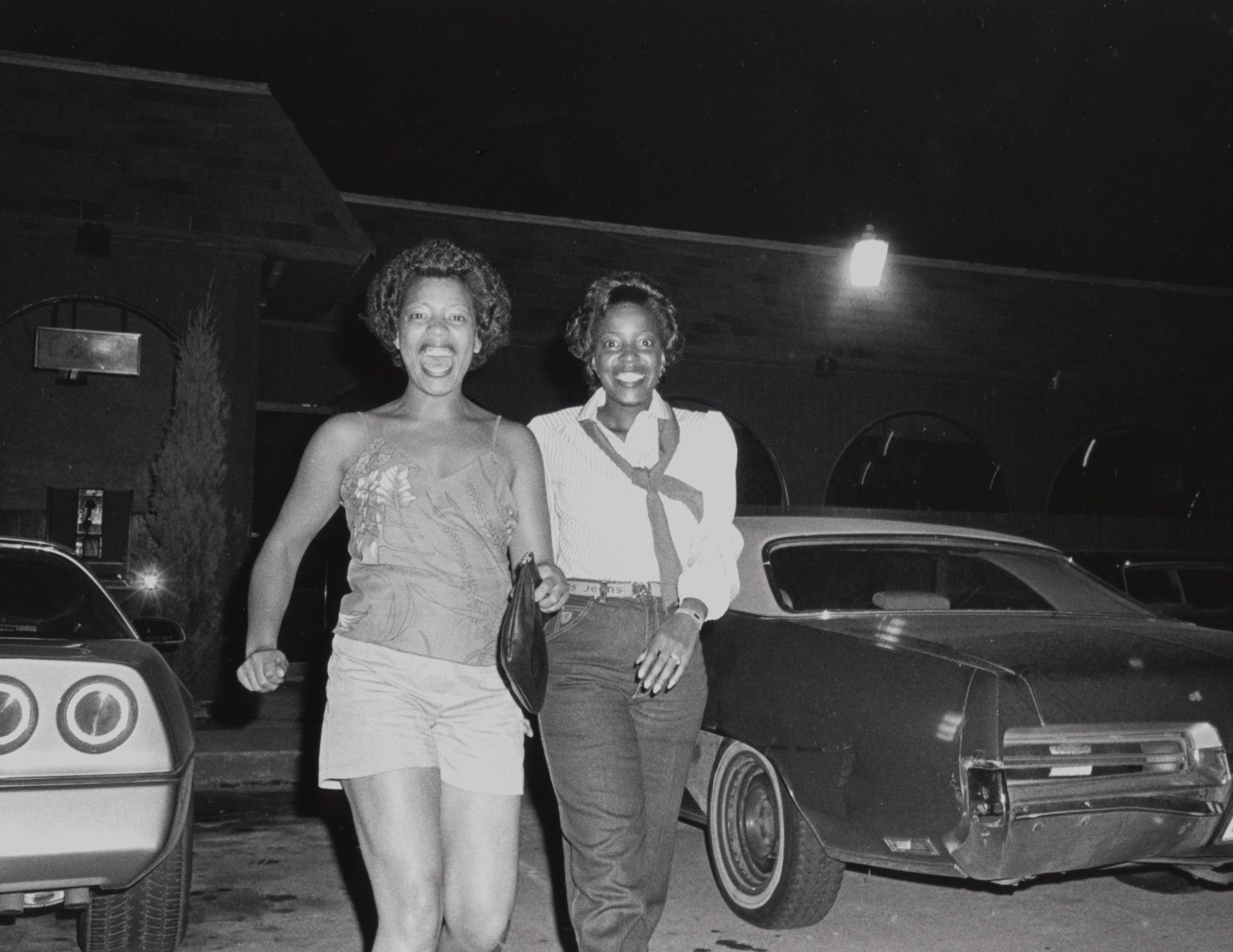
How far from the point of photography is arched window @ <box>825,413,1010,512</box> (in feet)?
48.8

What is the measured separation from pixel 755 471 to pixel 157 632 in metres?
10.8

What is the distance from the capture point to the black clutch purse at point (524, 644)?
8.14 feet

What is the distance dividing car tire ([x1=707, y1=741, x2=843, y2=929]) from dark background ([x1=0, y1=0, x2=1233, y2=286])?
18.7ft

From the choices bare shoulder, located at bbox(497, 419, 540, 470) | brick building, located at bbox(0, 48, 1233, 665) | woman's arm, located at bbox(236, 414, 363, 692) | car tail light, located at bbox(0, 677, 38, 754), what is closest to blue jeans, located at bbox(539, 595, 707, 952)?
bare shoulder, located at bbox(497, 419, 540, 470)

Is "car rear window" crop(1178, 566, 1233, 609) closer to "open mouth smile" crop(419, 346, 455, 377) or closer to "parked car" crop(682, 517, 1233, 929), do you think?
"parked car" crop(682, 517, 1233, 929)

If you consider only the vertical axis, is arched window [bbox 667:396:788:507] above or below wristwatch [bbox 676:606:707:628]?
above

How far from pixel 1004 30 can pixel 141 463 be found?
7484mm

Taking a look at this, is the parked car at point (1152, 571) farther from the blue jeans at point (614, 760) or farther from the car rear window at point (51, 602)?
the car rear window at point (51, 602)

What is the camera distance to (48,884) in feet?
10.2

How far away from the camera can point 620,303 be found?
126 inches

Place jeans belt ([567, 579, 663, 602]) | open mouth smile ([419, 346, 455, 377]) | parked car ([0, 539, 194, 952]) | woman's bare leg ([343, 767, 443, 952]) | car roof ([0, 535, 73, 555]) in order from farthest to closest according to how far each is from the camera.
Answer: car roof ([0, 535, 73, 555])
parked car ([0, 539, 194, 952])
jeans belt ([567, 579, 663, 602])
open mouth smile ([419, 346, 455, 377])
woman's bare leg ([343, 767, 443, 952])

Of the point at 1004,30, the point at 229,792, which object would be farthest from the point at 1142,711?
the point at 1004,30

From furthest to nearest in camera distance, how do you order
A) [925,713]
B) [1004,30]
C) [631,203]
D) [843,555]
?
1. [631,203]
2. [1004,30]
3. [843,555]
4. [925,713]

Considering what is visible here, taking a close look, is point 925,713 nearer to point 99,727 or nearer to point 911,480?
point 99,727
